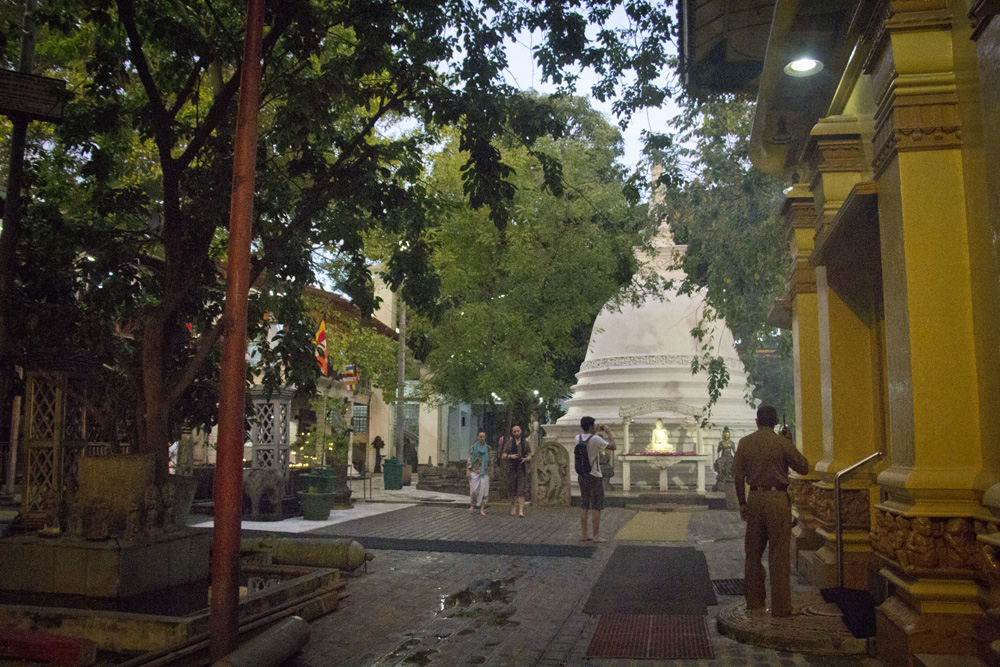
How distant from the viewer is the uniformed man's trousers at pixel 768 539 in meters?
7.47

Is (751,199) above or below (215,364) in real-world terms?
above

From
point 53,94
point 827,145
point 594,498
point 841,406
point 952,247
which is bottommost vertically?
point 594,498

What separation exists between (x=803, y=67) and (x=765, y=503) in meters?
4.62

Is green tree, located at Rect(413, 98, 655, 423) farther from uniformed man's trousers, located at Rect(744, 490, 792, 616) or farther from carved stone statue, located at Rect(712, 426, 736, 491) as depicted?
uniformed man's trousers, located at Rect(744, 490, 792, 616)

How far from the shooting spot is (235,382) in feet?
20.2

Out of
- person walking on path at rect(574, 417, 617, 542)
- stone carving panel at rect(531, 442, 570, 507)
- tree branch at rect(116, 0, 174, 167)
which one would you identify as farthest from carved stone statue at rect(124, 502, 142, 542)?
stone carving panel at rect(531, 442, 570, 507)

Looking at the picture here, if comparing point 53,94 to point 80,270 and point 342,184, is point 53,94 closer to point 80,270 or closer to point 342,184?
point 80,270

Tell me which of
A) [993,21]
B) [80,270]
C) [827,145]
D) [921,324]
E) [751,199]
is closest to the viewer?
[993,21]

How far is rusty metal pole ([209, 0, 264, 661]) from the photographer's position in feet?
19.5

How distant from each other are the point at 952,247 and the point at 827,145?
11.4 feet

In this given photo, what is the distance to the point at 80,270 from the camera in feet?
34.7

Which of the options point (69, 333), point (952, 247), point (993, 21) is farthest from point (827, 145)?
point (69, 333)

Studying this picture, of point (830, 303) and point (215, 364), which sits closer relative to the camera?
point (830, 303)

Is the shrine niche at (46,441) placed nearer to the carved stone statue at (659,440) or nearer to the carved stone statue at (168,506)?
the carved stone statue at (168,506)
